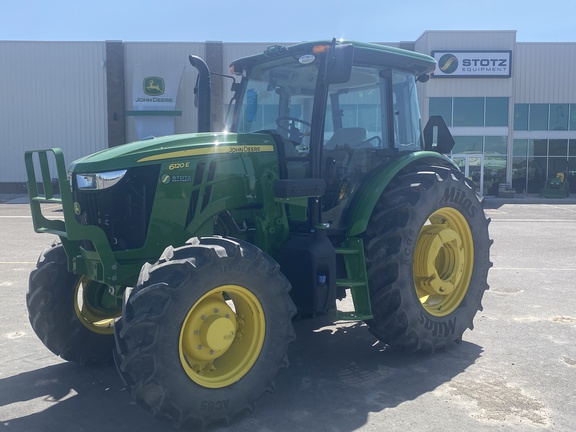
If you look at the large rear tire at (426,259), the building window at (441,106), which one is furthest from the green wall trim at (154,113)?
the large rear tire at (426,259)

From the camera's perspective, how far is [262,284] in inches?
153

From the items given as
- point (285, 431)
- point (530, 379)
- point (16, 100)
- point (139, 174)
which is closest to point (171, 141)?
point (139, 174)

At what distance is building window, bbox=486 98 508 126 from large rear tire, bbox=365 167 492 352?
25.9 metres

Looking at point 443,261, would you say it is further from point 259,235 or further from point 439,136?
point 259,235

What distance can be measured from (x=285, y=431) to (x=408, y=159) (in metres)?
2.72

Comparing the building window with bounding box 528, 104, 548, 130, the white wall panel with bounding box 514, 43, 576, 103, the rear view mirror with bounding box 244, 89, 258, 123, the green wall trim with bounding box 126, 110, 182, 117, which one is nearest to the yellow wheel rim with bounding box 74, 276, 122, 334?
the rear view mirror with bounding box 244, 89, 258, 123

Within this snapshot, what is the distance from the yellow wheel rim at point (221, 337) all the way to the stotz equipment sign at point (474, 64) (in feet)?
89.1

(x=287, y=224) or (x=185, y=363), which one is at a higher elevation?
(x=287, y=224)

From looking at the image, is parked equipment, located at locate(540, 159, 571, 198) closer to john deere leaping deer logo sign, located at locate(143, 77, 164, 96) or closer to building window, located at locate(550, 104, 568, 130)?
building window, located at locate(550, 104, 568, 130)

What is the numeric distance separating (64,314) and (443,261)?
3.38 m

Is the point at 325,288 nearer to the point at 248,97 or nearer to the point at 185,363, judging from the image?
the point at 185,363

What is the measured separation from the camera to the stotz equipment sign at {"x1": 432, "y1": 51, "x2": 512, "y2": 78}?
1139 inches

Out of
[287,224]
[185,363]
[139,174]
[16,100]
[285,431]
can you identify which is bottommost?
[285,431]

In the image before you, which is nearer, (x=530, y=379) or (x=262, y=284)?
(x=262, y=284)
